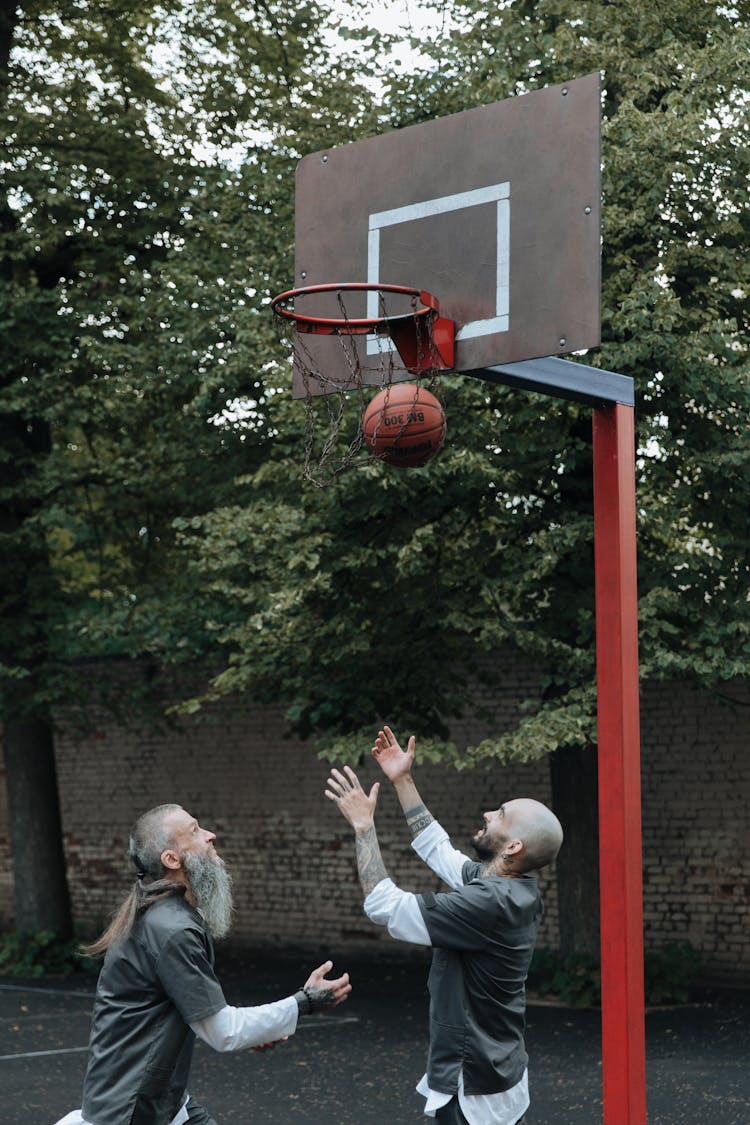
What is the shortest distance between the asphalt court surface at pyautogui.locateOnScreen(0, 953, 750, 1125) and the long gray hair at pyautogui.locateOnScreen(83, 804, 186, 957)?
4.47 m

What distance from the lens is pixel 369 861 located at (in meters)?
4.52

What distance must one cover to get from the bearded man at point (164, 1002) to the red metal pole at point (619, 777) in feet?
5.42

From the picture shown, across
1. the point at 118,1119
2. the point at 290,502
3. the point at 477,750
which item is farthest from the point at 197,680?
the point at 118,1119

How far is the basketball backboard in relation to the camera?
18.8ft

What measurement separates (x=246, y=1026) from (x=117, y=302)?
10.0 metres

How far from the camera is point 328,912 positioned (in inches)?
604

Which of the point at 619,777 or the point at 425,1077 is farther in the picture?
the point at 619,777

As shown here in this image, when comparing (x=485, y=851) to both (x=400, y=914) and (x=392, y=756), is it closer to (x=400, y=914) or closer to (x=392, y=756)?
(x=400, y=914)

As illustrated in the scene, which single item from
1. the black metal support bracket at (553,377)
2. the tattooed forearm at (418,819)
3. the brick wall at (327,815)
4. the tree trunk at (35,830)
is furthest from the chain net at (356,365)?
the tree trunk at (35,830)

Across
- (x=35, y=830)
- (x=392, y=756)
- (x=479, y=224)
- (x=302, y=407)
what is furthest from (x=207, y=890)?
(x=35, y=830)

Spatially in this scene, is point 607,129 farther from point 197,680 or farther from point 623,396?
point 197,680

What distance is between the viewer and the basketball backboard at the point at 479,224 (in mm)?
5719

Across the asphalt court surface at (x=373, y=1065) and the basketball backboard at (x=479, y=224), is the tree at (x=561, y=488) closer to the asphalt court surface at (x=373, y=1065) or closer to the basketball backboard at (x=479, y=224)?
the asphalt court surface at (x=373, y=1065)

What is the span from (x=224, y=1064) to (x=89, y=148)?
8889 millimetres
